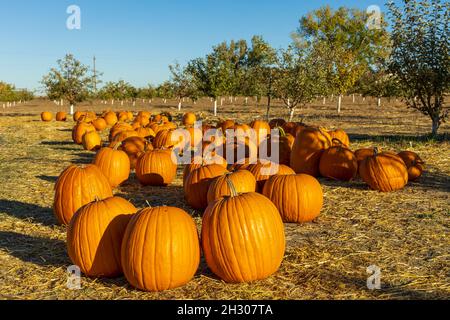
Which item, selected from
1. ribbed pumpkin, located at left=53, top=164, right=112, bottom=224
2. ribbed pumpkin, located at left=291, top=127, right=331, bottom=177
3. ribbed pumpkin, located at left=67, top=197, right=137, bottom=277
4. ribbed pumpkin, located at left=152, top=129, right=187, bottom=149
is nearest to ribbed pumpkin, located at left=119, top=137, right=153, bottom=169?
ribbed pumpkin, located at left=152, top=129, right=187, bottom=149

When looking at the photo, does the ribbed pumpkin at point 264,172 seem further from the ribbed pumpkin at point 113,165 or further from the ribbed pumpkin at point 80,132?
the ribbed pumpkin at point 80,132

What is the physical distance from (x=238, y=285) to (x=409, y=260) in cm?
173

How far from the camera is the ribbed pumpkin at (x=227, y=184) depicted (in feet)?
17.7

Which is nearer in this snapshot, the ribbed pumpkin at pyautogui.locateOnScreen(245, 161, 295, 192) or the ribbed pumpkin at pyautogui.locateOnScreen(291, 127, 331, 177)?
the ribbed pumpkin at pyautogui.locateOnScreen(245, 161, 295, 192)

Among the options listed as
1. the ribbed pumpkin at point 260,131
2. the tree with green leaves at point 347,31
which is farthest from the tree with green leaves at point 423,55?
the tree with green leaves at point 347,31

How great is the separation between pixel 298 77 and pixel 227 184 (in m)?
15.4

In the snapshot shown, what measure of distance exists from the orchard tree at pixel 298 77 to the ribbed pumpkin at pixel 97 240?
16487 mm

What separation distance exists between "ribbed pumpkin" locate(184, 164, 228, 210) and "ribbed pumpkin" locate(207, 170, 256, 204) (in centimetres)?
46

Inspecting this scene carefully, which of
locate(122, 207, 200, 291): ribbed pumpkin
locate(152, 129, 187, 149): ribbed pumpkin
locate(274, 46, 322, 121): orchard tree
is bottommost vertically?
locate(122, 207, 200, 291): ribbed pumpkin

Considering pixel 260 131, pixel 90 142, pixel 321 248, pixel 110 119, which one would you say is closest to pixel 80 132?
pixel 90 142

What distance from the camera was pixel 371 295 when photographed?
3.51 m

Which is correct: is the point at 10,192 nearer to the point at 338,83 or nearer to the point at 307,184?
the point at 307,184

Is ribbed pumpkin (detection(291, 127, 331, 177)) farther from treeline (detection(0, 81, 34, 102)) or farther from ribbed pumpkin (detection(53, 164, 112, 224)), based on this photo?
treeline (detection(0, 81, 34, 102))

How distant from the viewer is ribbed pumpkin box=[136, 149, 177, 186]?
7.95 metres
